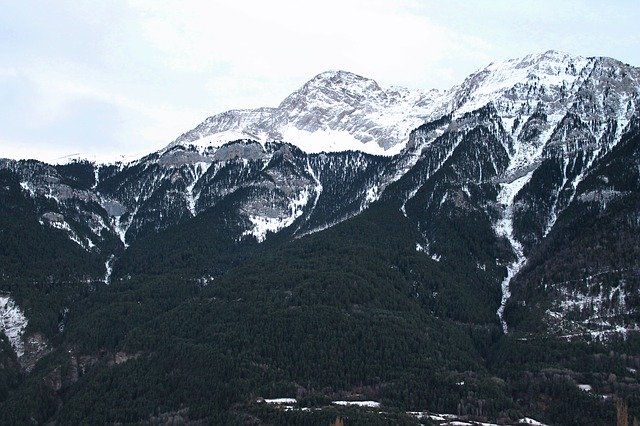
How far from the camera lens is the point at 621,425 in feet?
470

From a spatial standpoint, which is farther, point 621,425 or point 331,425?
point 331,425

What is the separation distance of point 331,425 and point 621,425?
66.6 meters

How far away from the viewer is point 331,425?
192m
